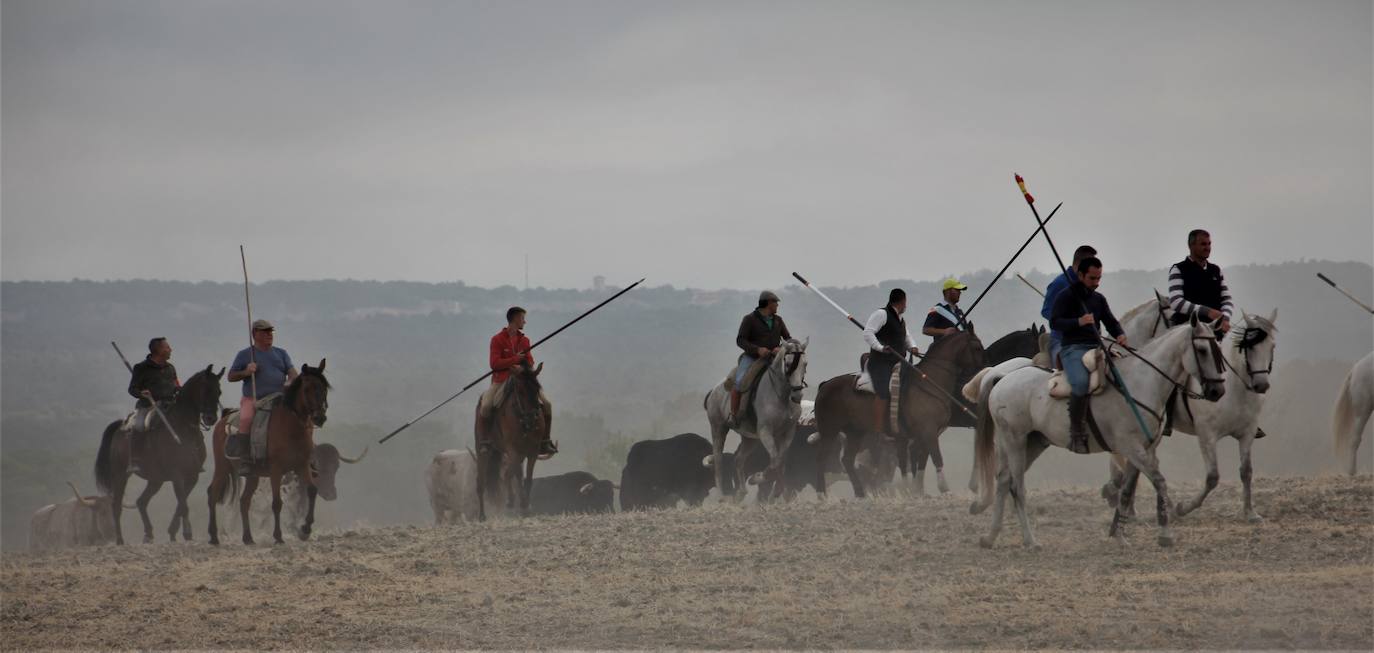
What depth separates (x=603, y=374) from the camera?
390 feet

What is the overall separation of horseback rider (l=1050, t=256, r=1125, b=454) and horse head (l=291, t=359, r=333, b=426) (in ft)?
27.9

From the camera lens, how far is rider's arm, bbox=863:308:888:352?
61.2ft

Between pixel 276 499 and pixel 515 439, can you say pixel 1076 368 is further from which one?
pixel 276 499

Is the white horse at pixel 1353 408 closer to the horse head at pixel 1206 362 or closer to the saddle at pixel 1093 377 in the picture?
the horse head at pixel 1206 362

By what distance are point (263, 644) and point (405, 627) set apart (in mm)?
1105

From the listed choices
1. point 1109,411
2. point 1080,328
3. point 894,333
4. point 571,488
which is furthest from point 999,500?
point 571,488

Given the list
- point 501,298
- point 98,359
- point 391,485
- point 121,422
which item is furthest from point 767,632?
point 501,298

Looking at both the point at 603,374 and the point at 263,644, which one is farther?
the point at 603,374

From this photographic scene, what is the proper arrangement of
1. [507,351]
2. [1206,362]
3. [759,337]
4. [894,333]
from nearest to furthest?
[1206,362] < [894,333] < [507,351] < [759,337]

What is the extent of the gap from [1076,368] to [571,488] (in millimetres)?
16129

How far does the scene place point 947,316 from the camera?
19359 mm

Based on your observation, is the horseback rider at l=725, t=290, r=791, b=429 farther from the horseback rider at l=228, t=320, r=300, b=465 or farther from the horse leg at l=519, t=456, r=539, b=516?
the horseback rider at l=228, t=320, r=300, b=465

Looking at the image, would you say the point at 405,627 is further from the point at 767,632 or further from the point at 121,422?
the point at 121,422

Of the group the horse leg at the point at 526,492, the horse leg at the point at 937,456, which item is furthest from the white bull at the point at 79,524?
the horse leg at the point at 937,456
